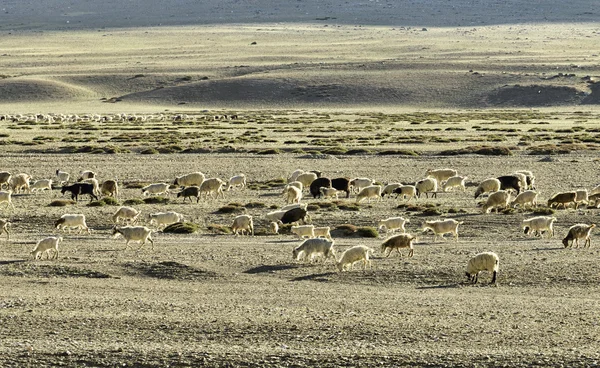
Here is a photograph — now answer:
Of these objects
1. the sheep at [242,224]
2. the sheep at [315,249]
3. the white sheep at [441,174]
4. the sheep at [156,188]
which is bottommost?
the sheep at [315,249]

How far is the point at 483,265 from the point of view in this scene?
17.3 m

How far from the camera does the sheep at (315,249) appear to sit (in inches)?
744

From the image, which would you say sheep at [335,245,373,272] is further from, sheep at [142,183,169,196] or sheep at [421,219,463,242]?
sheep at [142,183,169,196]

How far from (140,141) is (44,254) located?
103ft

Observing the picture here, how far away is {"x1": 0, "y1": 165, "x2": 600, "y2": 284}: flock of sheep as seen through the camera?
19.0 metres

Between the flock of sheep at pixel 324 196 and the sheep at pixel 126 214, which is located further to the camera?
the sheep at pixel 126 214

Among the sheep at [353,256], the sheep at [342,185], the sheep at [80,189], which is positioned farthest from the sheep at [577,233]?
the sheep at [80,189]

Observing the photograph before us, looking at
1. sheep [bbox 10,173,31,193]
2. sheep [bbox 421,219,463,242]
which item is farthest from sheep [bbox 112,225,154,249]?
sheep [bbox 10,173,31,193]

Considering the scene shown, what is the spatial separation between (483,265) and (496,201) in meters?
8.81

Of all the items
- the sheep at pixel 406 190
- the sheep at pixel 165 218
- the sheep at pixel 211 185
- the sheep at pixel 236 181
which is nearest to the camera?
the sheep at pixel 165 218

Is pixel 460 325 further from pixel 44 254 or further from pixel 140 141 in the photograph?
pixel 140 141

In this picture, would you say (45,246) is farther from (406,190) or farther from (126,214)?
(406,190)

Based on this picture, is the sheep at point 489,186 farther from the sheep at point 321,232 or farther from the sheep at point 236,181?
the sheep at point 321,232

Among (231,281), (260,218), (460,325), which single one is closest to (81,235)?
(260,218)
